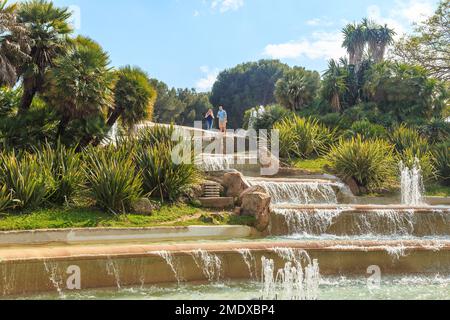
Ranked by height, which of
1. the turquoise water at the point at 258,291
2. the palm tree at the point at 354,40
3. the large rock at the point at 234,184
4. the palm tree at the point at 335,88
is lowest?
the turquoise water at the point at 258,291

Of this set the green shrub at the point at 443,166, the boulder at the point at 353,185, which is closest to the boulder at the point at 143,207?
the boulder at the point at 353,185

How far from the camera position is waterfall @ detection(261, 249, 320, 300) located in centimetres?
702

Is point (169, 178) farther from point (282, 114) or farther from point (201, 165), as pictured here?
point (282, 114)

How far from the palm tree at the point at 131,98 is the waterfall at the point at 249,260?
859 centimetres

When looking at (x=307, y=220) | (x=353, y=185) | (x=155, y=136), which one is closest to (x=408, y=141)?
(x=353, y=185)

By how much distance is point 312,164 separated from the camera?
18.5 meters

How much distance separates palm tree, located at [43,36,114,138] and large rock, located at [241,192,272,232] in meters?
5.21

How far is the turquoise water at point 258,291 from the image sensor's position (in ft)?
21.9

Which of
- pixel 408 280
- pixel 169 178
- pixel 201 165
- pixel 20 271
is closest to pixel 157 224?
pixel 169 178

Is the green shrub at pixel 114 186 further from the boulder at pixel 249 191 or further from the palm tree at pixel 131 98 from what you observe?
the palm tree at pixel 131 98

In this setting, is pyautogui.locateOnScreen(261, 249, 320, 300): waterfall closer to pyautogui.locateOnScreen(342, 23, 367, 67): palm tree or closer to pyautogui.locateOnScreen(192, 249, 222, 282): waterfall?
pyautogui.locateOnScreen(192, 249, 222, 282): waterfall

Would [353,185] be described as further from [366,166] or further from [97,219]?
[97,219]

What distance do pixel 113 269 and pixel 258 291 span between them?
6.40ft

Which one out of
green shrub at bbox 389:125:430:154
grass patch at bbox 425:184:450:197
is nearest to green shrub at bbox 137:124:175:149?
grass patch at bbox 425:184:450:197
